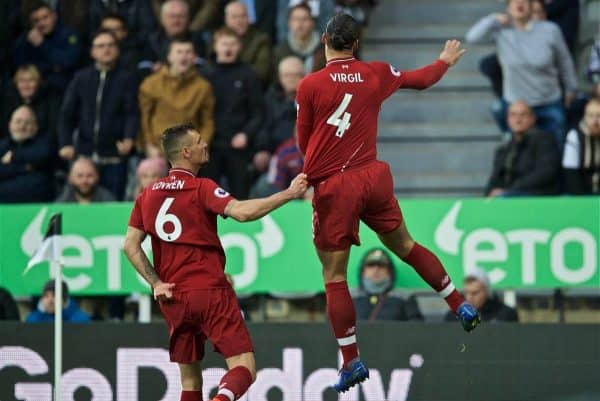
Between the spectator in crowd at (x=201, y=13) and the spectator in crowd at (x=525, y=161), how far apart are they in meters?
3.27

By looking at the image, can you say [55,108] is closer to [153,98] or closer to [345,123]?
[153,98]

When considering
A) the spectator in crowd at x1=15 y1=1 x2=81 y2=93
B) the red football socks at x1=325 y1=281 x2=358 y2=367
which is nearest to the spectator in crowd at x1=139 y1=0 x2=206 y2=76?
the spectator in crowd at x1=15 y1=1 x2=81 y2=93

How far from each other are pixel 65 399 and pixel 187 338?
2223 millimetres

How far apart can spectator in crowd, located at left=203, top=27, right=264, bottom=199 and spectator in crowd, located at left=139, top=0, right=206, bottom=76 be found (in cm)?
35

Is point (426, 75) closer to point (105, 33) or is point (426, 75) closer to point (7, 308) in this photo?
point (7, 308)

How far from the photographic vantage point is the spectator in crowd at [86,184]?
14914mm

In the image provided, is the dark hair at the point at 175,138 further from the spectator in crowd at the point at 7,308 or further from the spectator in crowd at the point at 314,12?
the spectator in crowd at the point at 314,12

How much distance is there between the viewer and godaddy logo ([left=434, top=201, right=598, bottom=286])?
45.5 feet


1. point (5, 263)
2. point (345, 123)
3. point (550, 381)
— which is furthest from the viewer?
point (5, 263)

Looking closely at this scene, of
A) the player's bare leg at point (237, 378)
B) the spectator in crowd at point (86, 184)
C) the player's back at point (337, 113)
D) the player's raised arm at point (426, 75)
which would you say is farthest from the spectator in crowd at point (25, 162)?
the player's raised arm at point (426, 75)

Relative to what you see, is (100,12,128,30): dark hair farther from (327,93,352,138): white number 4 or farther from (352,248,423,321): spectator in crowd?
(327,93,352,138): white number 4

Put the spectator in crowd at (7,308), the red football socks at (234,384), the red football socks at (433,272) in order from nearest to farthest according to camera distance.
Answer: the red football socks at (234,384)
the red football socks at (433,272)
the spectator in crowd at (7,308)

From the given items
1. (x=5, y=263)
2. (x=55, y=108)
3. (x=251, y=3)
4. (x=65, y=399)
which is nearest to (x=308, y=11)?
(x=251, y=3)

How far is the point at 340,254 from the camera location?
36.4 ft
